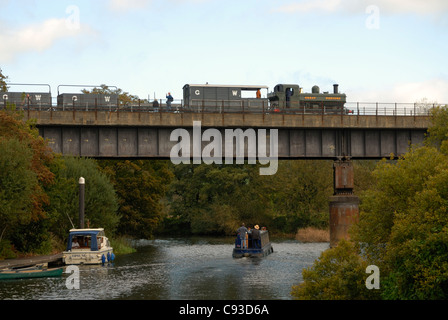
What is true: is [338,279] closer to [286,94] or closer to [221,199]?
[286,94]

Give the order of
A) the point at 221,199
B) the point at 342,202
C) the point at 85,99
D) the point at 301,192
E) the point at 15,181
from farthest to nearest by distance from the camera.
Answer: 1. the point at 221,199
2. the point at 301,192
3. the point at 85,99
4. the point at 342,202
5. the point at 15,181

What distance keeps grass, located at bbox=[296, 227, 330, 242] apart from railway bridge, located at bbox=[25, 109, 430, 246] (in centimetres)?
1743

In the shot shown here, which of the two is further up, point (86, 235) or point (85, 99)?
point (85, 99)

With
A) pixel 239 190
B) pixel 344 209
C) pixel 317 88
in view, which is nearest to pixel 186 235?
pixel 239 190

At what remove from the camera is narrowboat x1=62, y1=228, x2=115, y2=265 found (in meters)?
41.2

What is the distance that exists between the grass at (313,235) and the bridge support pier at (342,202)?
664 inches

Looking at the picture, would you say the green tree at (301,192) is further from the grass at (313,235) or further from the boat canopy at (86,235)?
the boat canopy at (86,235)

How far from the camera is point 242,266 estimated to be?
4269 centimetres

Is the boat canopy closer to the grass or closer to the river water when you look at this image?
the river water

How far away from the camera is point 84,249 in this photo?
138ft

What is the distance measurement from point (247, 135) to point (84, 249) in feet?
56.2

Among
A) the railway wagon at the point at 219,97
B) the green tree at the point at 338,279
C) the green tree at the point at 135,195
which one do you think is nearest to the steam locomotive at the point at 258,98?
the railway wagon at the point at 219,97

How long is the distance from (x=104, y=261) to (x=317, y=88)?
31718 mm

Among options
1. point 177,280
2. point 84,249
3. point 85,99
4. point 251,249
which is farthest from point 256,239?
point 85,99
